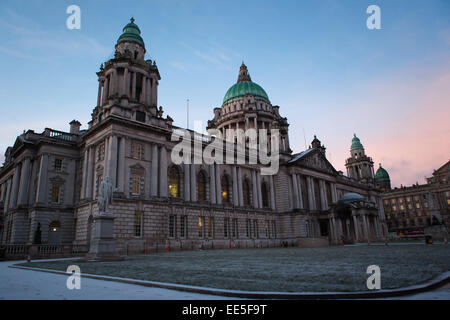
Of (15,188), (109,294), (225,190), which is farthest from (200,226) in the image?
(109,294)

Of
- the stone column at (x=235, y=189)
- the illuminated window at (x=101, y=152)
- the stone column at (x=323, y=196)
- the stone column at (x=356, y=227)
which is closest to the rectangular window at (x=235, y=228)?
the stone column at (x=235, y=189)

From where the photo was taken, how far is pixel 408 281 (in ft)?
24.5

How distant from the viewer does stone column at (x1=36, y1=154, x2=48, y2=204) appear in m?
35.3

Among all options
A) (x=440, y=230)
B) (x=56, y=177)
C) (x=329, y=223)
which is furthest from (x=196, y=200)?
(x=440, y=230)

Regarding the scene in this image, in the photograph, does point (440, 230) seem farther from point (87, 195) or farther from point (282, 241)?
point (87, 195)

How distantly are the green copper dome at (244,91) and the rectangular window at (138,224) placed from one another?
53786mm

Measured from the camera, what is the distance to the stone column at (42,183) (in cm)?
3534

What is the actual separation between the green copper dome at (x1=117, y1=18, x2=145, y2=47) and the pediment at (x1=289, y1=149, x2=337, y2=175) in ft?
104

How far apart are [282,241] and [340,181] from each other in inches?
1095

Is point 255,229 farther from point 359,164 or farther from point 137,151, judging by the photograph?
point 359,164

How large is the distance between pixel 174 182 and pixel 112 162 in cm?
950

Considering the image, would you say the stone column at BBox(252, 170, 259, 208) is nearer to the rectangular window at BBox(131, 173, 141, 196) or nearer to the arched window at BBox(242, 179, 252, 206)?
the arched window at BBox(242, 179, 252, 206)

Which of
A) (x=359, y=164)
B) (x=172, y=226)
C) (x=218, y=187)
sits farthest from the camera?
(x=359, y=164)

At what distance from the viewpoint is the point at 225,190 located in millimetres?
46562
